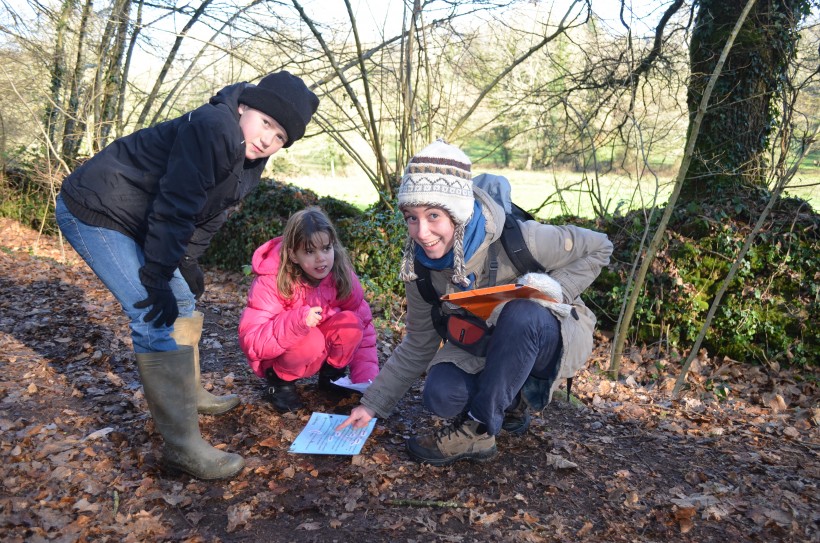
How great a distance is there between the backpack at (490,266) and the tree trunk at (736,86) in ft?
12.1

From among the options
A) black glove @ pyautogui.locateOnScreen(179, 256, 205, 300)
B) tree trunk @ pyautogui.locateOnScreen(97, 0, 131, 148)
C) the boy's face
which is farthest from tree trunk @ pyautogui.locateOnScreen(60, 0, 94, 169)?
the boy's face

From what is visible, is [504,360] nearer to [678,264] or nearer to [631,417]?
[631,417]

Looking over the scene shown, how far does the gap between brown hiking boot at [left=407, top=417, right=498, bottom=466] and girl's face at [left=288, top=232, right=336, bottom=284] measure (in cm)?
115

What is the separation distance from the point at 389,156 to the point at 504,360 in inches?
215

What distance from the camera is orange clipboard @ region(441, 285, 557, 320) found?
260 centimetres

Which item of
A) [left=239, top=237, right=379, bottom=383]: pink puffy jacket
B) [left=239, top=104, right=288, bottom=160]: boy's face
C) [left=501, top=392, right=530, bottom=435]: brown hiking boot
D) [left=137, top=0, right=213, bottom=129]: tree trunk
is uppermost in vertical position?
[left=137, top=0, right=213, bottom=129]: tree trunk

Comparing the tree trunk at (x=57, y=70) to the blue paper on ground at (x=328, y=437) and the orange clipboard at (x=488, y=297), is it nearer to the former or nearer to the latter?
the blue paper on ground at (x=328, y=437)

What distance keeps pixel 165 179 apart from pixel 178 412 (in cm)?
108

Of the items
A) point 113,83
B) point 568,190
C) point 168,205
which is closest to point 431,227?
point 168,205

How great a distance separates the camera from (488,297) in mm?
2752

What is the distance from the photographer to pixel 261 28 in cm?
778

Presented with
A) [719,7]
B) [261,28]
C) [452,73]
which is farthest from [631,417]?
[261,28]

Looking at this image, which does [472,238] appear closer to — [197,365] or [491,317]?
[491,317]

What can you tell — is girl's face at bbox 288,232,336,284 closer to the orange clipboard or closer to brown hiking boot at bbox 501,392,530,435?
the orange clipboard
